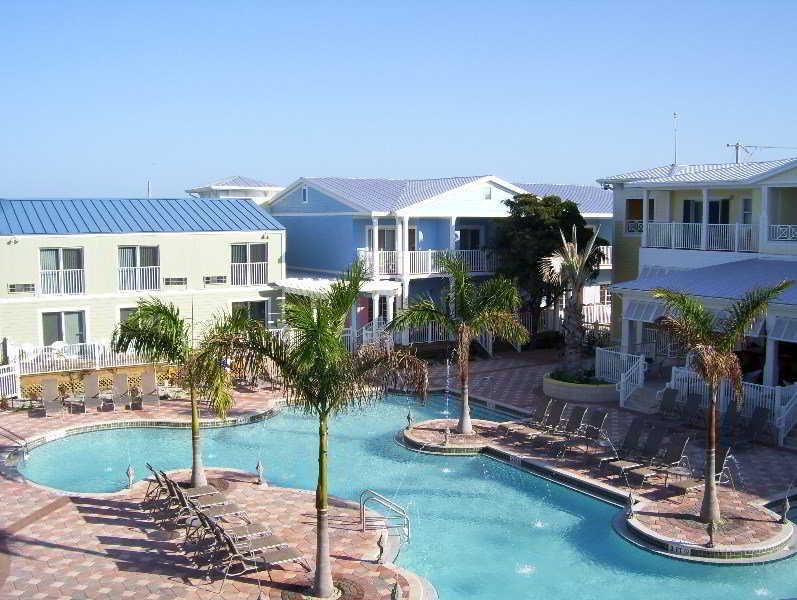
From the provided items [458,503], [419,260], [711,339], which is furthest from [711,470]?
[419,260]

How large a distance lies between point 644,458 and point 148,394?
14.3 meters

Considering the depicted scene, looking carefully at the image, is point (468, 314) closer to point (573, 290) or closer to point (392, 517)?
point (573, 290)

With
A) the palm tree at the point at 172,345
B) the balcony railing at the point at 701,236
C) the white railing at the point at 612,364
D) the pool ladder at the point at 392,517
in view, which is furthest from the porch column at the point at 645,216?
the palm tree at the point at 172,345

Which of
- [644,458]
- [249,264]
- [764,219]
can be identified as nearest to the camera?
[644,458]

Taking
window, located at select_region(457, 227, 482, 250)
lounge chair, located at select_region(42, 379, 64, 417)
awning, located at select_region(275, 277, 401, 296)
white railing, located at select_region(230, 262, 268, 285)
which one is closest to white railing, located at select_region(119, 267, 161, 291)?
white railing, located at select_region(230, 262, 268, 285)

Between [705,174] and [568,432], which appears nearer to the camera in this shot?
[568,432]

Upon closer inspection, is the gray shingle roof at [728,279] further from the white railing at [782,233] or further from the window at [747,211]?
the window at [747,211]

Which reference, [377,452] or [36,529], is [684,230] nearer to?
[377,452]

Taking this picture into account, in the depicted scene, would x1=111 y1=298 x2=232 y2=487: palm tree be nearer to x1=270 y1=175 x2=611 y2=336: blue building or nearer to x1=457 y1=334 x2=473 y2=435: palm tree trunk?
x1=457 y1=334 x2=473 y2=435: palm tree trunk

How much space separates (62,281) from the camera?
28438mm

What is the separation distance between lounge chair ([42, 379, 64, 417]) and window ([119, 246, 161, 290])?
672cm

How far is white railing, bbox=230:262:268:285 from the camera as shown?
103ft

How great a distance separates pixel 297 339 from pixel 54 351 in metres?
16.7

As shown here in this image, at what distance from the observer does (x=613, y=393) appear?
24250 mm
